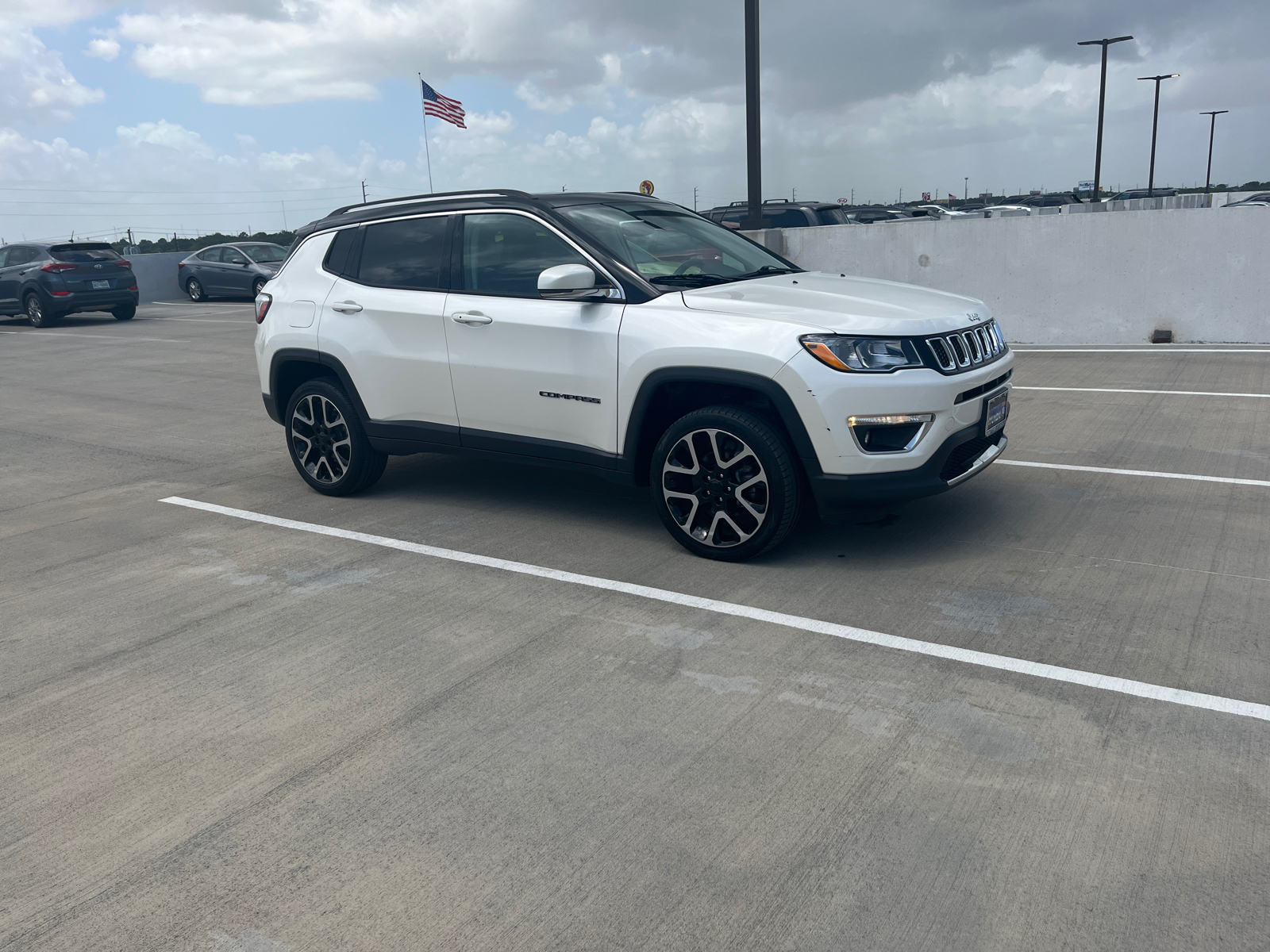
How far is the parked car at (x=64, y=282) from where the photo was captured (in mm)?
20594

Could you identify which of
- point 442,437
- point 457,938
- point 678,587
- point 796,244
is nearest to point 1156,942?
point 457,938

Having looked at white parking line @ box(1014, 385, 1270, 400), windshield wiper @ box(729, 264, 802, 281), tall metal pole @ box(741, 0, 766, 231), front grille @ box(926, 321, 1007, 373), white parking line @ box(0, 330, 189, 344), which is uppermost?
tall metal pole @ box(741, 0, 766, 231)

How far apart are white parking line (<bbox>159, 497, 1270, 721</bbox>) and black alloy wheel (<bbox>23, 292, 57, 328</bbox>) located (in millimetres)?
17675

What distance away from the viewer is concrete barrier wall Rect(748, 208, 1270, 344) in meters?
11.9

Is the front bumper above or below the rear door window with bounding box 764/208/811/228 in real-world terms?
below

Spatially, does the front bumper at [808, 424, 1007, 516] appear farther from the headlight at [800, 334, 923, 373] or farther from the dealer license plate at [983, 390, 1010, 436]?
the headlight at [800, 334, 923, 373]

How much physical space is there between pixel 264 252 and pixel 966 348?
24487 millimetres

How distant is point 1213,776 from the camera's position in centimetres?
321

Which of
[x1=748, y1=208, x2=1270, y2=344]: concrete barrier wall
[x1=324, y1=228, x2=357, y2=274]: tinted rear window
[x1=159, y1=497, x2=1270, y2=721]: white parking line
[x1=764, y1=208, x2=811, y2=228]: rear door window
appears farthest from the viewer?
[x1=764, y1=208, x2=811, y2=228]: rear door window

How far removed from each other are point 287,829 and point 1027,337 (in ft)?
39.4

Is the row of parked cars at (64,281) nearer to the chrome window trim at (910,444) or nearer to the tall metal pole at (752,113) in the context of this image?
the tall metal pole at (752,113)

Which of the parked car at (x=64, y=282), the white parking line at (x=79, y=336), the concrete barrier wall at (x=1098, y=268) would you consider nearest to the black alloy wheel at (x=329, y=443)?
the concrete barrier wall at (x=1098, y=268)

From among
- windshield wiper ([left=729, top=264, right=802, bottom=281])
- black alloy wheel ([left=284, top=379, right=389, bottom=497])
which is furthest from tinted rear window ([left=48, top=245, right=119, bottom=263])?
Answer: windshield wiper ([left=729, top=264, right=802, bottom=281])

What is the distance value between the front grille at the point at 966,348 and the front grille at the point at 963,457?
39 centimetres
